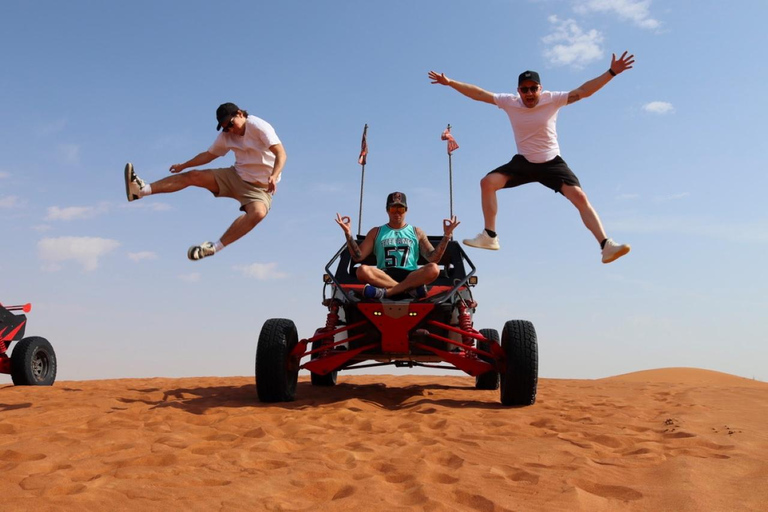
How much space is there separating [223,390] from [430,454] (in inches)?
184

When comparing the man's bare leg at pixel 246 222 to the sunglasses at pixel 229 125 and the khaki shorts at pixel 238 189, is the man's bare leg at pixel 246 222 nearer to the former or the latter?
the khaki shorts at pixel 238 189

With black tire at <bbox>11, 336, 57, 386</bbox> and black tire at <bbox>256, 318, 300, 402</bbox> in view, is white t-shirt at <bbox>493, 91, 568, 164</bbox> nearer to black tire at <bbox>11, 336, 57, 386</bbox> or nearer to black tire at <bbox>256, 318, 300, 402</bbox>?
black tire at <bbox>256, 318, 300, 402</bbox>

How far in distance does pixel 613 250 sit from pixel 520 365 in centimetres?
157

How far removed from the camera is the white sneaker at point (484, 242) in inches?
246

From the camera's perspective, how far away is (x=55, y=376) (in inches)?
413

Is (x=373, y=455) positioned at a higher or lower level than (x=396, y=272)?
lower

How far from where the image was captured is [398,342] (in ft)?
21.9

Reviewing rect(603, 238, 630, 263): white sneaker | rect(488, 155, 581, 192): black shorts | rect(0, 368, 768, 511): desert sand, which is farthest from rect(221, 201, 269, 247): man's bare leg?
rect(603, 238, 630, 263): white sneaker

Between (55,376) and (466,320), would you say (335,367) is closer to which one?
(466,320)

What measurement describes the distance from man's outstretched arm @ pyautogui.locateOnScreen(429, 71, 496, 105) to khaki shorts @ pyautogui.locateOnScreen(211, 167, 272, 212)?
2.09 meters

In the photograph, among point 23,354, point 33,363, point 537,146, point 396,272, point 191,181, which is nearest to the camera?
point 537,146

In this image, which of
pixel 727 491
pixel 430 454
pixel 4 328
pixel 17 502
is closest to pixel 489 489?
pixel 430 454

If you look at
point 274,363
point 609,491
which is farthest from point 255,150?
point 609,491

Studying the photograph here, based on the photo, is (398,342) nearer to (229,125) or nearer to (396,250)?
(396,250)
